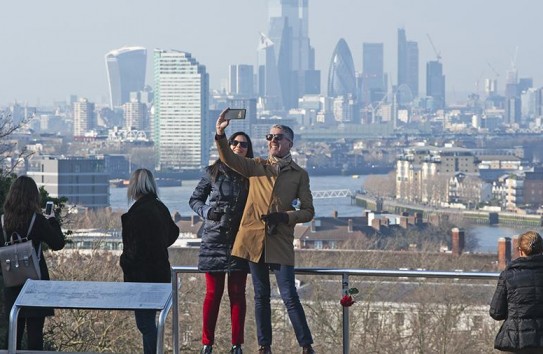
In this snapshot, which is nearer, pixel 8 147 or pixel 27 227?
pixel 27 227

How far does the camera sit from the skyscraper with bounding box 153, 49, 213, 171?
386 feet

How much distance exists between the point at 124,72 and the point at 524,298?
174m

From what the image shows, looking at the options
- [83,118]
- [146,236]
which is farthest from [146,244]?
[83,118]

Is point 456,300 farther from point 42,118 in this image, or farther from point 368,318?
point 42,118

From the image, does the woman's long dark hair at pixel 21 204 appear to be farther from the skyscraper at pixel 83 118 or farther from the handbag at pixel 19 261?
the skyscraper at pixel 83 118

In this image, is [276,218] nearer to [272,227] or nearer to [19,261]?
[272,227]

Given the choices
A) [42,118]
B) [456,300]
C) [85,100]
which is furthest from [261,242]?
[42,118]

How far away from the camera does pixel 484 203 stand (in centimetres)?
7394

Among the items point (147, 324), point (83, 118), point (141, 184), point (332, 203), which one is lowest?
point (332, 203)

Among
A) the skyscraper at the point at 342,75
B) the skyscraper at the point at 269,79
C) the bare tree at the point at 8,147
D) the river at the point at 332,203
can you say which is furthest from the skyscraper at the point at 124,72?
the bare tree at the point at 8,147

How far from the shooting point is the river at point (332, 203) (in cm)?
5523

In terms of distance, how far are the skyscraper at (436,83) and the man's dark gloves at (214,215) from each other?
18371 centimetres

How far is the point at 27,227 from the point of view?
442 centimetres

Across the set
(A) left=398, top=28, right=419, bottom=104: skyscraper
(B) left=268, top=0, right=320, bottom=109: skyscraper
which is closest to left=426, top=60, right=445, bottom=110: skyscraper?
(A) left=398, top=28, right=419, bottom=104: skyscraper
